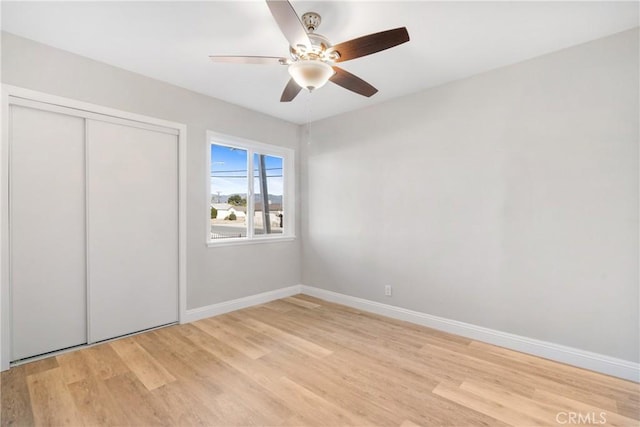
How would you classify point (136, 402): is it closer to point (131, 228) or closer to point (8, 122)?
point (131, 228)

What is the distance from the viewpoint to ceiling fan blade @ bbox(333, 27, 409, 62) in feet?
5.56

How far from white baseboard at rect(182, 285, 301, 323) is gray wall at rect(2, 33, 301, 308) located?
2.5 inches

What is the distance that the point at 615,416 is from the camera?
1.80 m

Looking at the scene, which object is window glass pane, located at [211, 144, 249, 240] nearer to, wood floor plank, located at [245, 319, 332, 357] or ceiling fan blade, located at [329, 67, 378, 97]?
wood floor plank, located at [245, 319, 332, 357]

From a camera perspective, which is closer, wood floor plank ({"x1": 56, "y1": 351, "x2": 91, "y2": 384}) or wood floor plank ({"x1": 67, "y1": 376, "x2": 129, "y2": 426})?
wood floor plank ({"x1": 67, "y1": 376, "x2": 129, "y2": 426})

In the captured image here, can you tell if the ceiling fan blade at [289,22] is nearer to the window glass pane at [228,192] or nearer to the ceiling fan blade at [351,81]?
the ceiling fan blade at [351,81]

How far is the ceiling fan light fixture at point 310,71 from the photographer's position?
1933mm

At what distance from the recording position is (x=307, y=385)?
2.12 meters

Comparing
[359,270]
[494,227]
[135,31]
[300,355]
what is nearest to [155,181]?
[135,31]

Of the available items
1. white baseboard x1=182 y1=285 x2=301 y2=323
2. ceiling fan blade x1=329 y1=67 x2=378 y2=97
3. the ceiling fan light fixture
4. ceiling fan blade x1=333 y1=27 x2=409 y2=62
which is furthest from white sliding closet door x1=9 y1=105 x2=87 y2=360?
ceiling fan blade x1=333 y1=27 x2=409 y2=62

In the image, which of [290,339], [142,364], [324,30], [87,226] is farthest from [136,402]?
[324,30]

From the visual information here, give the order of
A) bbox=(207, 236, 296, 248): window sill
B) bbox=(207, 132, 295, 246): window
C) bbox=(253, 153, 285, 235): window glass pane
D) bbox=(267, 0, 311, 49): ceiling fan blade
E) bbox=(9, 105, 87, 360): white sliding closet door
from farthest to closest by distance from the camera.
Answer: bbox=(253, 153, 285, 235): window glass pane
bbox=(207, 132, 295, 246): window
bbox=(207, 236, 296, 248): window sill
bbox=(9, 105, 87, 360): white sliding closet door
bbox=(267, 0, 311, 49): ceiling fan blade

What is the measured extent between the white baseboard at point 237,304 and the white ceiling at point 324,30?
2462mm

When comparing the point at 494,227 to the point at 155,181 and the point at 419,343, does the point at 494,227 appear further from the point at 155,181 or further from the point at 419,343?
the point at 155,181
